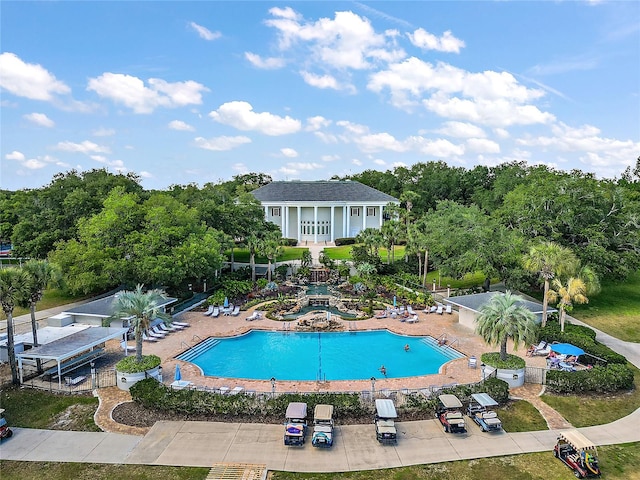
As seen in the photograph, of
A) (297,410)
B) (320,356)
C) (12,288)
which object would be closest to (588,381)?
(297,410)

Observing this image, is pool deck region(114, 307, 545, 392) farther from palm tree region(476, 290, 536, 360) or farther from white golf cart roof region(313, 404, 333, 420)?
white golf cart roof region(313, 404, 333, 420)

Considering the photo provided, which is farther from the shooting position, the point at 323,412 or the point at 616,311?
the point at 616,311

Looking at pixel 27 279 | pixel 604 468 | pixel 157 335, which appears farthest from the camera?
pixel 157 335

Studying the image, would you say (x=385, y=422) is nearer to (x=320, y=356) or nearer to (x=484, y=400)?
(x=484, y=400)

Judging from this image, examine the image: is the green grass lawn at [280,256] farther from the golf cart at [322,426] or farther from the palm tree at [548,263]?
the golf cart at [322,426]

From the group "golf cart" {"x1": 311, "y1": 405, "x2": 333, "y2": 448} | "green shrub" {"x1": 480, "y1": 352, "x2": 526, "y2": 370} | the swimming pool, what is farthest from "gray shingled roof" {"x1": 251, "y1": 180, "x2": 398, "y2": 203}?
"golf cart" {"x1": 311, "y1": 405, "x2": 333, "y2": 448}

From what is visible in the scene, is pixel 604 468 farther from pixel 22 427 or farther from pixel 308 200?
pixel 308 200

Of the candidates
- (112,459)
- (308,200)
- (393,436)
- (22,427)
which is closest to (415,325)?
(393,436)
